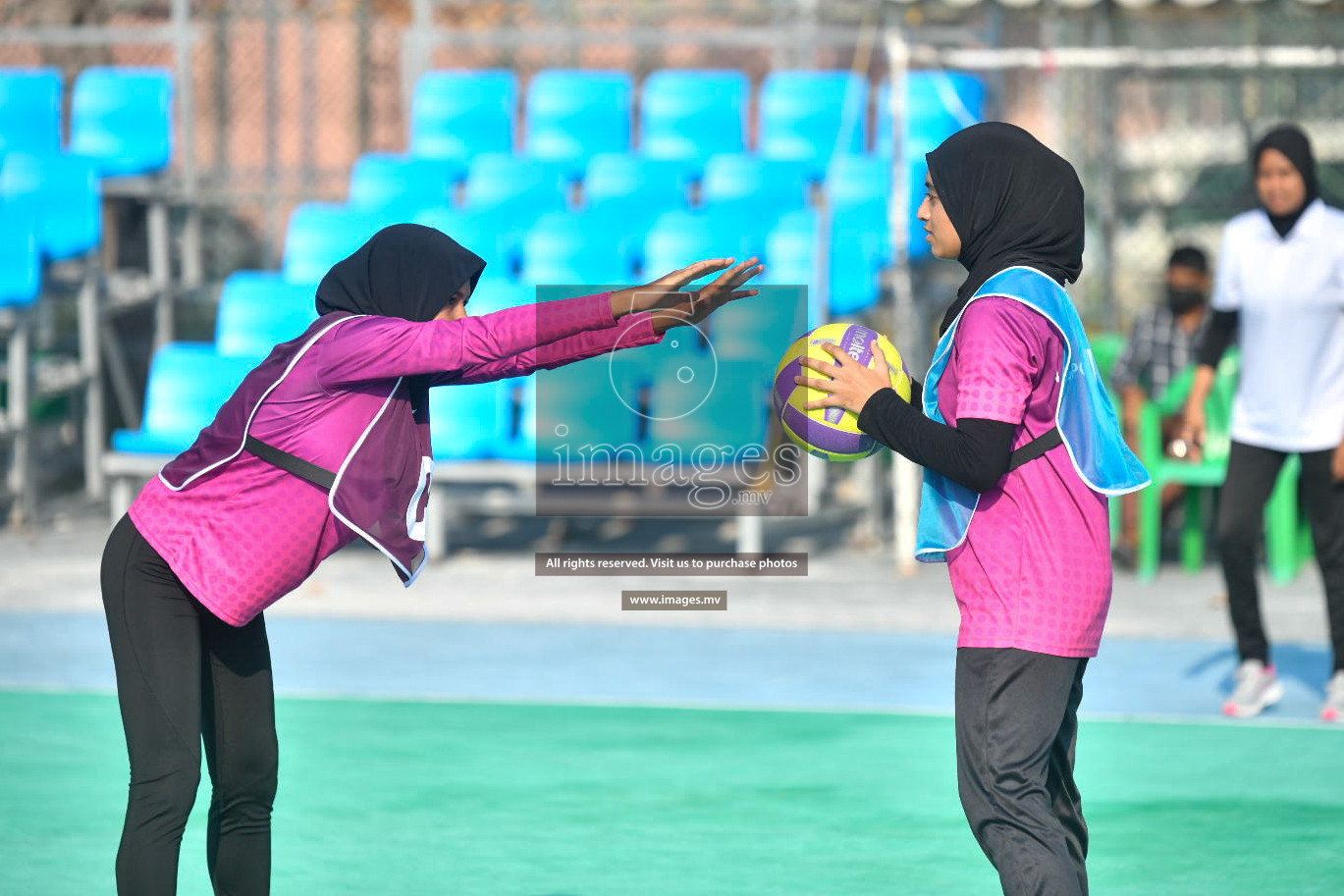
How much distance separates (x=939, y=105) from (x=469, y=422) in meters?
4.16

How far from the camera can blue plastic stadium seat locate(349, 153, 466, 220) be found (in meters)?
13.6

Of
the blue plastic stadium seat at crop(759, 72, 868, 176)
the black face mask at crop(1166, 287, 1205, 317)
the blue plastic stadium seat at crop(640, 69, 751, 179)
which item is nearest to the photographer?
the black face mask at crop(1166, 287, 1205, 317)

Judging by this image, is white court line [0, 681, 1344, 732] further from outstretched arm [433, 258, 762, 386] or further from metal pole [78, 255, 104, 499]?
metal pole [78, 255, 104, 499]

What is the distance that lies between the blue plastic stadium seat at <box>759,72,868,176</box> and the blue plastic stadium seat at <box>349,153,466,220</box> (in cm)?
245

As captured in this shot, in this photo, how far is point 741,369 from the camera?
36.9 ft

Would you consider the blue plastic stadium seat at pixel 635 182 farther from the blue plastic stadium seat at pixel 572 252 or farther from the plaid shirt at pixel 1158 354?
the plaid shirt at pixel 1158 354

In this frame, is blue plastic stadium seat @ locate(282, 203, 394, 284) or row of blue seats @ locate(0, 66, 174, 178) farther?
row of blue seats @ locate(0, 66, 174, 178)

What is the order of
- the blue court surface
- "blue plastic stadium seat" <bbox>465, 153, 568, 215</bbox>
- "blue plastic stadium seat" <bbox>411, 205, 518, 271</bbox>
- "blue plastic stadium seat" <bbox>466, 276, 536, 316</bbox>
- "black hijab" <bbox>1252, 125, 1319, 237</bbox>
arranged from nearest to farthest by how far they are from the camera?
"black hijab" <bbox>1252, 125, 1319, 237</bbox> → the blue court surface → "blue plastic stadium seat" <bbox>466, 276, 536, 316</bbox> → "blue plastic stadium seat" <bbox>411, 205, 518, 271</bbox> → "blue plastic stadium seat" <bbox>465, 153, 568, 215</bbox>

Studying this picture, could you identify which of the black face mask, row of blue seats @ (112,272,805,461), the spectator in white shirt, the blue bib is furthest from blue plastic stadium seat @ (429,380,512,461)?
the blue bib

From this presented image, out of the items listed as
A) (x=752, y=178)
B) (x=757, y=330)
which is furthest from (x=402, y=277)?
(x=752, y=178)

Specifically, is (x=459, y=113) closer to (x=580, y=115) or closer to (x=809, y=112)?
(x=580, y=115)

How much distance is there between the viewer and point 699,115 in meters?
A: 14.6

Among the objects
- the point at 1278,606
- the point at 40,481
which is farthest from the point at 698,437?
the point at 40,481

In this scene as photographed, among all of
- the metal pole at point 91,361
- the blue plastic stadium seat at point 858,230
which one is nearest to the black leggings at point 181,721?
the blue plastic stadium seat at point 858,230
